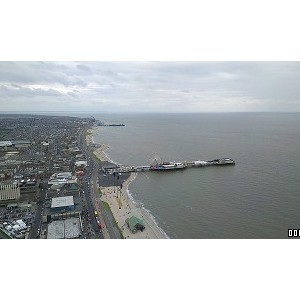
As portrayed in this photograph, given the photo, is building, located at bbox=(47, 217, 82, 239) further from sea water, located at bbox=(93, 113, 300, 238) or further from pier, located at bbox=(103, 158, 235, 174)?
pier, located at bbox=(103, 158, 235, 174)

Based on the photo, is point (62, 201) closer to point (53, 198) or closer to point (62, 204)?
point (62, 204)

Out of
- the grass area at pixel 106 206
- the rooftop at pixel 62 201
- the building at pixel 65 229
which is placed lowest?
the building at pixel 65 229

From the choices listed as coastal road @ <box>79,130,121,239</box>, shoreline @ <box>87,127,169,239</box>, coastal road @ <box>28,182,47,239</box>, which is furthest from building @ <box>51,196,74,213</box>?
shoreline @ <box>87,127,169,239</box>

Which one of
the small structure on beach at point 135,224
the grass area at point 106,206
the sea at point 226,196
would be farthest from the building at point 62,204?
the sea at point 226,196

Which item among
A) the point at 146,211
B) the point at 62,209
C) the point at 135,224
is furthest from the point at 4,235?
the point at 146,211

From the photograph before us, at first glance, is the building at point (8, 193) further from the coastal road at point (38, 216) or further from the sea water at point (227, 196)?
the sea water at point (227, 196)

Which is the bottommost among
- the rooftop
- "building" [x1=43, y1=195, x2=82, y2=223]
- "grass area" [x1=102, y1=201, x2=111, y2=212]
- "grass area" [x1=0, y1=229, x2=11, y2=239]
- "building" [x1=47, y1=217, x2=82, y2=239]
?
"grass area" [x1=0, y1=229, x2=11, y2=239]
